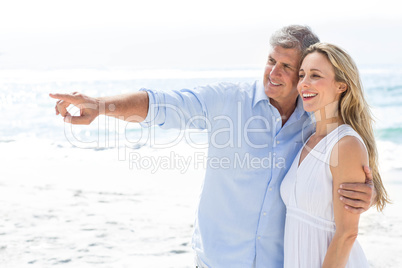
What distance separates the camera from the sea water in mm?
4703

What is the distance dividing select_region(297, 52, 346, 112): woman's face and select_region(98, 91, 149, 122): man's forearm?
81cm

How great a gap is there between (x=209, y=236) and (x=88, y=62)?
3028 centimetres

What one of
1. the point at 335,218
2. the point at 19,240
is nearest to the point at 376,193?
the point at 335,218

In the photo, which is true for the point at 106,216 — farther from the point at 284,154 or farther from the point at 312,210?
the point at 312,210

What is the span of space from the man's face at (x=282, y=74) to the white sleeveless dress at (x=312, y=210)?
0.36 m

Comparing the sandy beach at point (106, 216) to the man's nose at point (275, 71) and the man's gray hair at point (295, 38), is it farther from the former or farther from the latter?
the man's gray hair at point (295, 38)

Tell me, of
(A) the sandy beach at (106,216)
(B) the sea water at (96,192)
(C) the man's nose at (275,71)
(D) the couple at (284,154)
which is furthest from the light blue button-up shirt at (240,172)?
(A) the sandy beach at (106,216)

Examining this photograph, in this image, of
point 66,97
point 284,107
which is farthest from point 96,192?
point 66,97

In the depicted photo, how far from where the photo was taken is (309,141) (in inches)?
95.1

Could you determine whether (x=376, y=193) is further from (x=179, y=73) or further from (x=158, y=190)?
(x=179, y=73)

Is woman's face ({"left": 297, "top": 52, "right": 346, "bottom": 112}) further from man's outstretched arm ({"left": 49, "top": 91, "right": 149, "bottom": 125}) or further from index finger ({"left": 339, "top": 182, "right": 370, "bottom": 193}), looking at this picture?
man's outstretched arm ({"left": 49, "top": 91, "right": 149, "bottom": 125})

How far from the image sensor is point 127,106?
2.07 m

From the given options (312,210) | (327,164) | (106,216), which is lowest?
(106,216)

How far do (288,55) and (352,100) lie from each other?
0.42 metres
